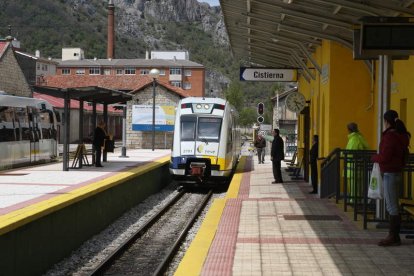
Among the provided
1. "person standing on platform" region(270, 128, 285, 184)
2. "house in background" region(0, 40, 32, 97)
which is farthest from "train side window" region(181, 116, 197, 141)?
"house in background" region(0, 40, 32, 97)

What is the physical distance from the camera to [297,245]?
8914 mm

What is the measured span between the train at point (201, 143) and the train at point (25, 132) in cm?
534

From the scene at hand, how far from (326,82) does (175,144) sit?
7.05 m

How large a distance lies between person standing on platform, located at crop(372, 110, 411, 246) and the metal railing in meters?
0.89

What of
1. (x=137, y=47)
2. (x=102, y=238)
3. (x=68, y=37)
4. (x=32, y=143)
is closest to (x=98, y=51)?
(x=68, y=37)

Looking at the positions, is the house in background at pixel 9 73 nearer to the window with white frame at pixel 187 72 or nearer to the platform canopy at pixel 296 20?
the platform canopy at pixel 296 20

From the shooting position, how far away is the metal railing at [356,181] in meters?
9.62

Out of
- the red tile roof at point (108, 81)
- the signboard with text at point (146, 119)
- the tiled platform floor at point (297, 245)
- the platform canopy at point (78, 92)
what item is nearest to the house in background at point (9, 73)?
the signboard with text at point (146, 119)

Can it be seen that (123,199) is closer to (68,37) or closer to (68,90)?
(68,90)

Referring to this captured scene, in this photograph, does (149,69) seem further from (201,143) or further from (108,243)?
(108,243)

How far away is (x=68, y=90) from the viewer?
18656 millimetres

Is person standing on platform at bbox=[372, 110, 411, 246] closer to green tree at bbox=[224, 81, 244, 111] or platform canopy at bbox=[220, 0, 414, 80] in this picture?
platform canopy at bbox=[220, 0, 414, 80]

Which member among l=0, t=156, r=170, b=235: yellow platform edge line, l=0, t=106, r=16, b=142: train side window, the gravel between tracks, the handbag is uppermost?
l=0, t=106, r=16, b=142: train side window

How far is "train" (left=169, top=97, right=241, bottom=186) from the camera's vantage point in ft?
69.2
